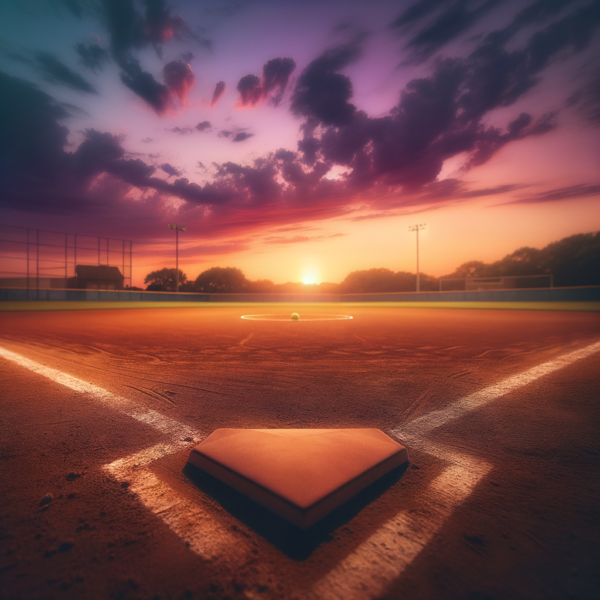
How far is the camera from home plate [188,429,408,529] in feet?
3.86

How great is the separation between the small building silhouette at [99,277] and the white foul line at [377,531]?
30.8 meters

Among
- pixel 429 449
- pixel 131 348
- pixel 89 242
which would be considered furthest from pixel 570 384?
pixel 89 242

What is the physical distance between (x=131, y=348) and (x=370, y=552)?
4.67 meters

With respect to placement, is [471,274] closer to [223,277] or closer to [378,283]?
[378,283]

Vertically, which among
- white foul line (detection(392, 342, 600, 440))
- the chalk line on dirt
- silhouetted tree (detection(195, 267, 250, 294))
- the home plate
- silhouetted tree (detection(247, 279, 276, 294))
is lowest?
the chalk line on dirt

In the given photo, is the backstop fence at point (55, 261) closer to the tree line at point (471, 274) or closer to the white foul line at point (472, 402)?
the tree line at point (471, 274)

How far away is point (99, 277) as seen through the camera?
29.7 m

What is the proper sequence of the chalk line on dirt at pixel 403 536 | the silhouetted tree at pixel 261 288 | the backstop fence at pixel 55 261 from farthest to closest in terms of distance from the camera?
the silhouetted tree at pixel 261 288 → the backstop fence at pixel 55 261 → the chalk line on dirt at pixel 403 536

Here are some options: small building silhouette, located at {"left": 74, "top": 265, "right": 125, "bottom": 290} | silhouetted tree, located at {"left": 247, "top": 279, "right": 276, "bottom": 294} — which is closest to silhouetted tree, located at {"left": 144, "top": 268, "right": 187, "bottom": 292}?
silhouetted tree, located at {"left": 247, "top": 279, "right": 276, "bottom": 294}

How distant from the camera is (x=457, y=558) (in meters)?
0.99

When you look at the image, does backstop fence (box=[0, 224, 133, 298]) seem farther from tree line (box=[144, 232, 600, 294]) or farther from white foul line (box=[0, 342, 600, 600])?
white foul line (box=[0, 342, 600, 600])

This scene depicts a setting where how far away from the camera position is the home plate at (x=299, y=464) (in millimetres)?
1176

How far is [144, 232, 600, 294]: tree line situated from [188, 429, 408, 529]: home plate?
3620cm

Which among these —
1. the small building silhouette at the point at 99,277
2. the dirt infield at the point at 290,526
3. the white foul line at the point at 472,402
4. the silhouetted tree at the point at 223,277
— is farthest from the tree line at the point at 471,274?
the dirt infield at the point at 290,526
